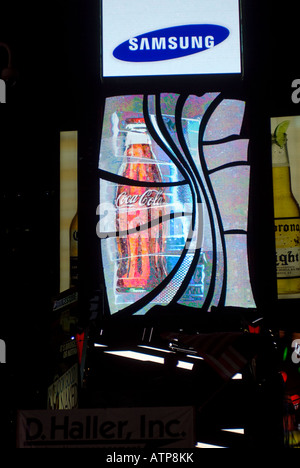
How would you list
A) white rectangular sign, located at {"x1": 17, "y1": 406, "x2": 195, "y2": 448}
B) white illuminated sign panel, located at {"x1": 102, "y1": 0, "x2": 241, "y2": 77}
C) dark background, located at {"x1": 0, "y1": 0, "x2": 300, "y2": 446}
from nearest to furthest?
white rectangular sign, located at {"x1": 17, "y1": 406, "x2": 195, "y2": 448} < dark background, located at {"x1": 0, "y1": 0, "x2": 300, "y2": 446} < white illuminated sign panel, located at {"x1": 102, "y1": 0, "x2": 241, "y2": 77}

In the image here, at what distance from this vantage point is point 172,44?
255 centimetres

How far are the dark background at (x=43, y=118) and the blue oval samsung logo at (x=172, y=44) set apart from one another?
0.18 metres

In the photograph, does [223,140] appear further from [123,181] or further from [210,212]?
[123,181]

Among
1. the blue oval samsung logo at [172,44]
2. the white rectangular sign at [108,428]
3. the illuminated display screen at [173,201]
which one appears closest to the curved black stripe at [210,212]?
the illuminated display screen at [173,201]

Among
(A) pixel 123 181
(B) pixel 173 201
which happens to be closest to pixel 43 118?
(A) pixel 123 181

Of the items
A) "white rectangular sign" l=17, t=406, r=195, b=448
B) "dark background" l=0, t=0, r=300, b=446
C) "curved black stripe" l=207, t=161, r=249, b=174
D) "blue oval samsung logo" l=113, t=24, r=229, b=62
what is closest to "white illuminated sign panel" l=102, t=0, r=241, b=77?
"blue oval samsung logo" l=113, t=24, r=229, b=62

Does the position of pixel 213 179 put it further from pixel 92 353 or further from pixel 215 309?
pixel 92 353

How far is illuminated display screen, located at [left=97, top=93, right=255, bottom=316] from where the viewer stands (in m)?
2.54

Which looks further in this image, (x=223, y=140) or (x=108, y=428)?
A: (x=223, y=140)

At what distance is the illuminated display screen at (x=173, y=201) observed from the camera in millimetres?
2539

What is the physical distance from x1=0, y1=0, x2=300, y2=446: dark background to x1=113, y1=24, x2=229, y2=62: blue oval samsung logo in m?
0.18

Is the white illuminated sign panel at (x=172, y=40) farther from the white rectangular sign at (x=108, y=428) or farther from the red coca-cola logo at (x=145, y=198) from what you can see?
the white rectangular sign at (x=108, y=428)

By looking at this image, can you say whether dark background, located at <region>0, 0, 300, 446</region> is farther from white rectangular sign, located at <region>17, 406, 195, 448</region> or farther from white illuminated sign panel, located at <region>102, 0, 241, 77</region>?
white rectangular sign, located at <region>17, 406, 195, 448</region>

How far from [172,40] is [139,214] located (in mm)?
1019
